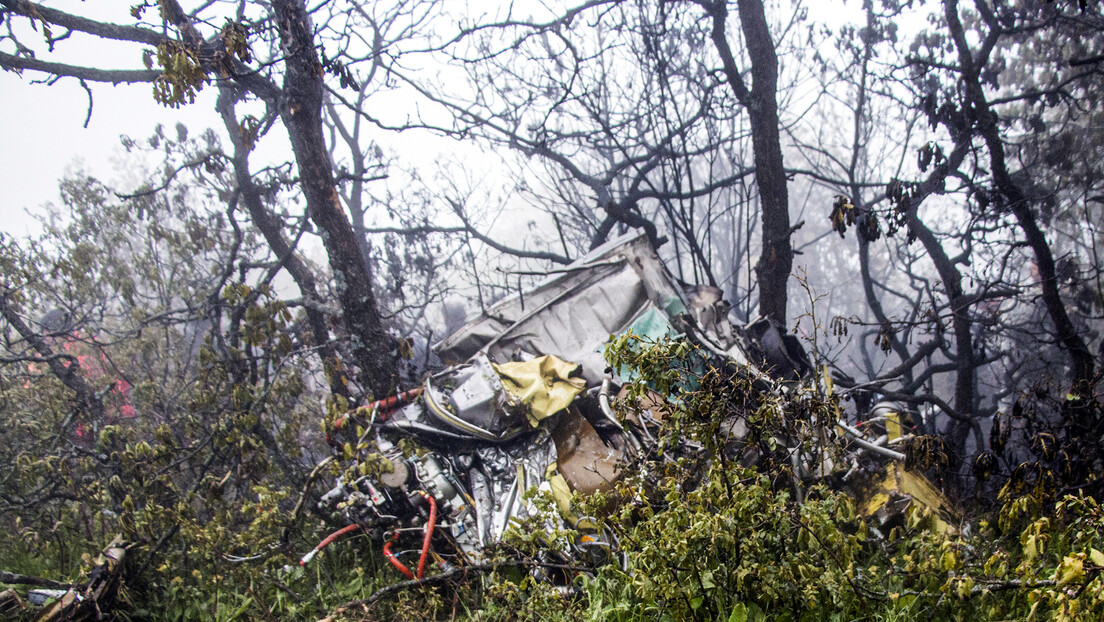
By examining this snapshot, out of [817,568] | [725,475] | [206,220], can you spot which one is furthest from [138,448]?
[206,220]

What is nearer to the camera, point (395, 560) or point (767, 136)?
point (395, 560)

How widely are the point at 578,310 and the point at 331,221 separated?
7.92 ft

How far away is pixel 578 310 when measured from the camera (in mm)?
5512

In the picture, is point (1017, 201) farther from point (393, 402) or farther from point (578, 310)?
point (393, 402)

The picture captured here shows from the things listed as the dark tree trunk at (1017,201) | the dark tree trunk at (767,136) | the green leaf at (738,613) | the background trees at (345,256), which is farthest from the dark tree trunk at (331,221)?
the dark tree trunk at (1017,201)

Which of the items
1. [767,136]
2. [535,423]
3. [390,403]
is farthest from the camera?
[767,136]

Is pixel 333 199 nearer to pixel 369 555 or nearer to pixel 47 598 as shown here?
pixel 369 555

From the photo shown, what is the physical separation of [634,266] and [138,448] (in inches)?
166

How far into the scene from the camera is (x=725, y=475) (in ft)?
8.34

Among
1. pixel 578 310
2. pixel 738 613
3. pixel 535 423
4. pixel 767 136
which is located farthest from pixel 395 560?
pixel 767 136

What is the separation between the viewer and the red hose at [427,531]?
11.9 ft

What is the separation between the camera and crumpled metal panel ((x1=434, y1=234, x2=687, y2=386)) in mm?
5375

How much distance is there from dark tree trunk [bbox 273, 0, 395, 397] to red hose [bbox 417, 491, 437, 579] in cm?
180

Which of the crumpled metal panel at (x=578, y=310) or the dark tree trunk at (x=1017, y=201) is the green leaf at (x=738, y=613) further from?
the dark tree trunk at (x=1017, y=201)
